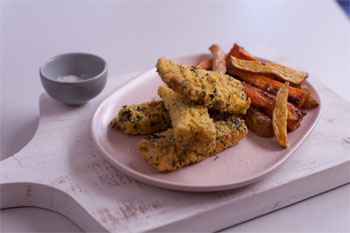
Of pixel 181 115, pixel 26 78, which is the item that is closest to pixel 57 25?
pixel 26 78

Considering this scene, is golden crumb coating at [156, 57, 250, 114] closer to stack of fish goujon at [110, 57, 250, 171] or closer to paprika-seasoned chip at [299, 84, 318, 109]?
stack of fish goujon at [110, 57, 250, 171]

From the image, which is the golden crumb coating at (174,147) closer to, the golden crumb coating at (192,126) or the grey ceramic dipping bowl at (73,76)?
the golden crumb coating at (192,126)

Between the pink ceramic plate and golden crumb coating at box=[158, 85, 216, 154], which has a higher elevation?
golden crumb coating at box=[158, 85, 216, 154]

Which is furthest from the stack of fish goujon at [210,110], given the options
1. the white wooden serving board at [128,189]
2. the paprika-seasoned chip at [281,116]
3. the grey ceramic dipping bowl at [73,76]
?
the grey ceramic dipping bowl at [73,76]

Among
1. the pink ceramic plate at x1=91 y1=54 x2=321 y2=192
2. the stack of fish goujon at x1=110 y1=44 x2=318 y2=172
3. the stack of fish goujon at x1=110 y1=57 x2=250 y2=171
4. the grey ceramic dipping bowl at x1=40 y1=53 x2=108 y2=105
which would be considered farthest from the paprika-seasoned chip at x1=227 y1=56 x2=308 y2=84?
the grey ceramic dipping bowl at x1=40 y1=53 x2=108 y2=105

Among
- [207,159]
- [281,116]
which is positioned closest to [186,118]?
[207,159]

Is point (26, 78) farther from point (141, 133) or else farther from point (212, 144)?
point (212, 144)

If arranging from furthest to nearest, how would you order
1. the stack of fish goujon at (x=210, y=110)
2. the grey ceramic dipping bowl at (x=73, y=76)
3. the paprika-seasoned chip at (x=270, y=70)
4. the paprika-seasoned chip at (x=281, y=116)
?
1. the paprika-seasoned chip at (x=270, y=70)
2. the grey ceramic dipping bowl at (x=73, y=76)
3. the paprika-seasoned chip at (x=281, y=116)
4. the stack of fish goujon at (x=210, y=110)
